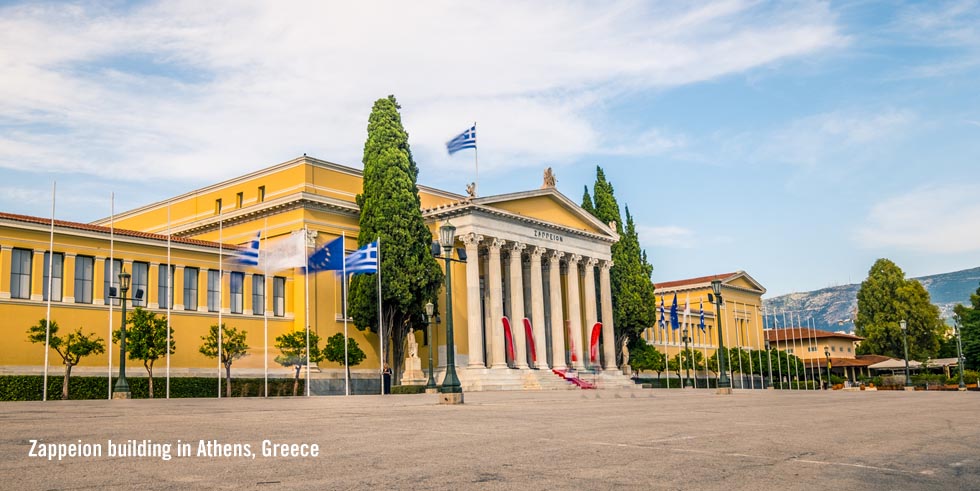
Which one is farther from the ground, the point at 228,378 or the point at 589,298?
the point at 589,298

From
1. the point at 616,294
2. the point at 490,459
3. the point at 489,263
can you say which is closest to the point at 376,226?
the point at 489,263

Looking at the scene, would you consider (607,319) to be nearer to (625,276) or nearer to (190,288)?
(625,276)

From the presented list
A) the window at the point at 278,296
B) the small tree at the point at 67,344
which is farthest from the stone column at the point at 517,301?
the small tree at the point at 67,344

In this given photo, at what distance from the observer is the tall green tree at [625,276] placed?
70.1 m

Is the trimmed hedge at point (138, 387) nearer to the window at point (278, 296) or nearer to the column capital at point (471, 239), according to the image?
the window at point (278, 296)

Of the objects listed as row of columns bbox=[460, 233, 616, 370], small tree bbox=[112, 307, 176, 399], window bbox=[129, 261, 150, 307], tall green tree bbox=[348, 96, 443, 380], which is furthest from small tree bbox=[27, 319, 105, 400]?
row of columns bbox=[460, 233, 616, 370]

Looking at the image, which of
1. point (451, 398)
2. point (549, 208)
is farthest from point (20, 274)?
point (549, 208)

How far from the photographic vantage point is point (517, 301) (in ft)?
190

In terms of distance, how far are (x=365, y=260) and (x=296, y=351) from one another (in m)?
8.27

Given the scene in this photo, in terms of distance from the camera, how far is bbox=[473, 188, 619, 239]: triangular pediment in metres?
57.7

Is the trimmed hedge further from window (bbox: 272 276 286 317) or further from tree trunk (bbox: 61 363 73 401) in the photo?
window (bbox: 272 276 286 317)

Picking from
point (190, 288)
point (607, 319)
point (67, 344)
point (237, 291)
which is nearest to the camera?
point (67, 344)

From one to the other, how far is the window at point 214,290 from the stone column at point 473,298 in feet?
51.3

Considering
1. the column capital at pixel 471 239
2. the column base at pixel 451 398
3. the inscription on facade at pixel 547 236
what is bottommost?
the column base at pixel 451 398
